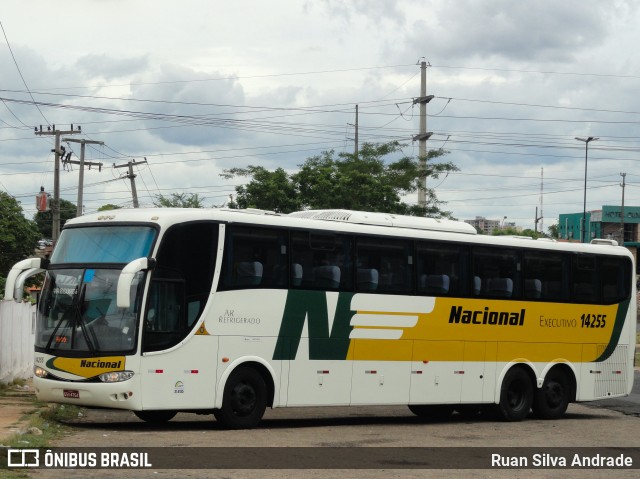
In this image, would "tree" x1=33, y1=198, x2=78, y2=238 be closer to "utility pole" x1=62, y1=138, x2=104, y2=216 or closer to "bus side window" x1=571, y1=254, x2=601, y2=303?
"utility pole" x1=62, y1=138, x2=104, y2=216

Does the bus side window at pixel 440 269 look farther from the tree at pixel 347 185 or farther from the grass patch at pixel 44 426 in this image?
the tree at pixel 347 185

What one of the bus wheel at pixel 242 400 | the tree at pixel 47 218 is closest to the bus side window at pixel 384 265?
the bus wheel at pixel 242 400

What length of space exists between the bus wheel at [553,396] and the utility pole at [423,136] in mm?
27125

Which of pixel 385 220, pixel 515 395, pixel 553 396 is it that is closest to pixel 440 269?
pixel 385 220

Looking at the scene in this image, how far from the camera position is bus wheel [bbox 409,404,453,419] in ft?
75.8

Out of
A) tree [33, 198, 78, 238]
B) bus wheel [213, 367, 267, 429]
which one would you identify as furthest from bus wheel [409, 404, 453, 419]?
tree [33, 198, 78, 238]

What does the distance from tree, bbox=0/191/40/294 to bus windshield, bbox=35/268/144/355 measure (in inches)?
2432

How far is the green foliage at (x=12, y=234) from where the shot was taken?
78.0m

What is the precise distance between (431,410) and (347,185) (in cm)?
2752

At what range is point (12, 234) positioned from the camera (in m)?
78.1

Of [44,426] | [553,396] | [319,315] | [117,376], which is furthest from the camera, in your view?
[553,396]

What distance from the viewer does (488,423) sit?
72.9 ft

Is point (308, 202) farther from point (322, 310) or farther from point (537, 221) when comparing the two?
point (537, 221)

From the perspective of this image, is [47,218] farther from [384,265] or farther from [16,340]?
[384,265]
